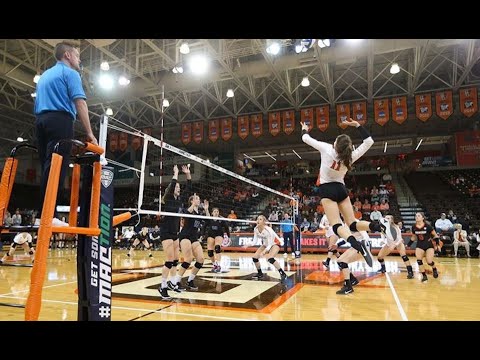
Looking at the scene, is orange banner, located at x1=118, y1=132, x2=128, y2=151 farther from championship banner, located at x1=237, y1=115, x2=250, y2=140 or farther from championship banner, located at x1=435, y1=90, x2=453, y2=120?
championship banner, located at x1=435, y1=90, x2=453, y2=120

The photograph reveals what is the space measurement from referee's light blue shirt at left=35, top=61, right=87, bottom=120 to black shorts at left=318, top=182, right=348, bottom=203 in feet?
11.1

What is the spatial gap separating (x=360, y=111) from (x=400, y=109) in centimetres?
172

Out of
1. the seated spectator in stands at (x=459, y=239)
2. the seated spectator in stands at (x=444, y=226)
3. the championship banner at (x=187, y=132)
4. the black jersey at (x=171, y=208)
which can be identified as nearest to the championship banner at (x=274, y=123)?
the championship banner at (x=187, y=132)

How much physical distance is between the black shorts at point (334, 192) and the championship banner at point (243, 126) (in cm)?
1400

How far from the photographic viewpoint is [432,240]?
7.61 m

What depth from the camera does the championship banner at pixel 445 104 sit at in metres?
15.0

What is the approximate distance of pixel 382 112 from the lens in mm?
16016

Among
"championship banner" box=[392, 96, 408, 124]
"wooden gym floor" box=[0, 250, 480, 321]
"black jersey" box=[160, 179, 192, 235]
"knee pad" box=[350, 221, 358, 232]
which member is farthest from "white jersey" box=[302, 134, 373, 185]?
"championship banner" box=[392, 96, 408, 124]

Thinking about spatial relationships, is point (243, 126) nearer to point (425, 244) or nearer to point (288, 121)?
point (288, 121)

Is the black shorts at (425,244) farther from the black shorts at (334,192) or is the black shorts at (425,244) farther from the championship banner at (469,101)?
the championship banner at (469,101)

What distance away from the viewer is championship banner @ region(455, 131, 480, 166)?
19.9m

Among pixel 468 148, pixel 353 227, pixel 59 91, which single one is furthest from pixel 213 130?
pixel 59 91
